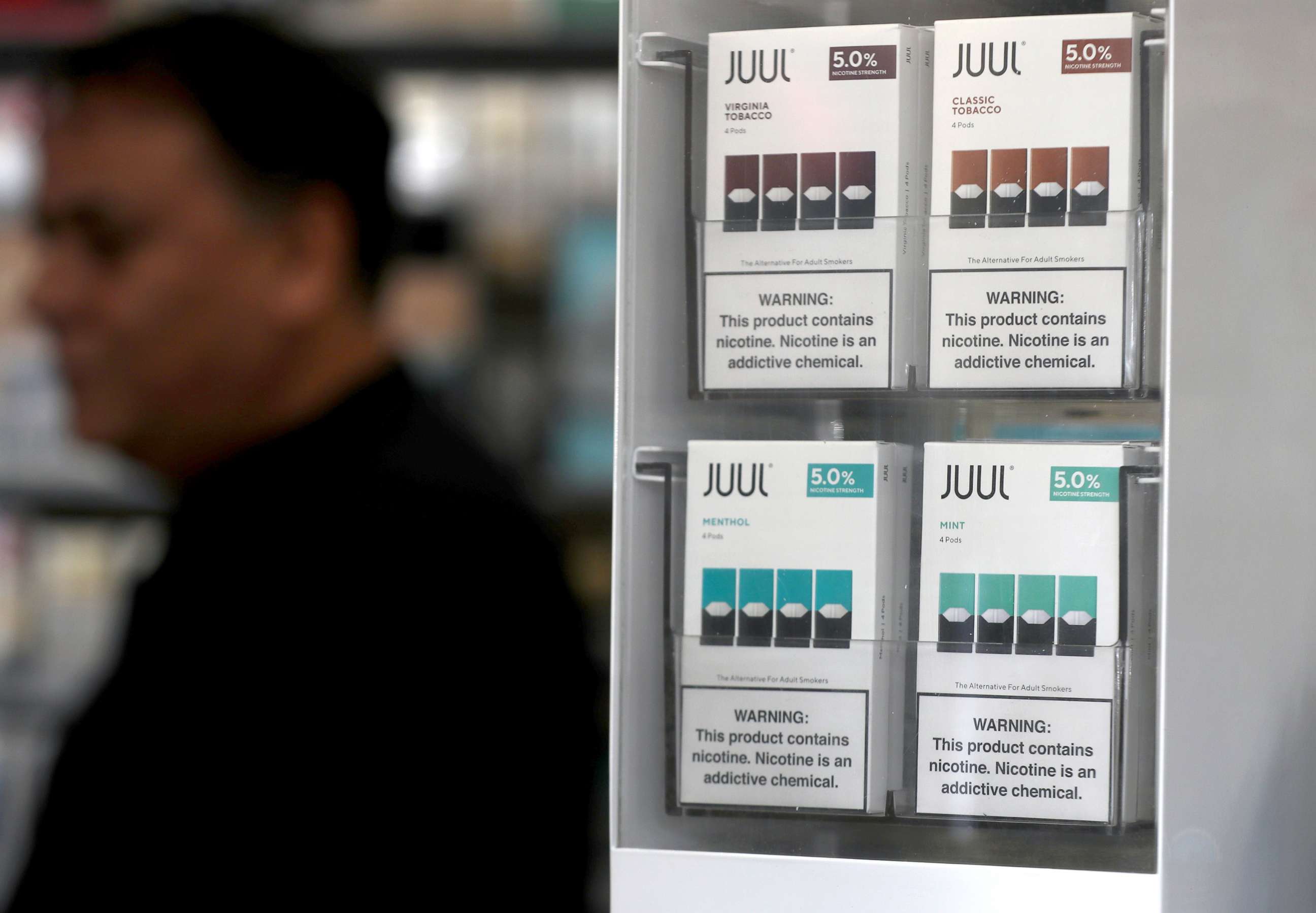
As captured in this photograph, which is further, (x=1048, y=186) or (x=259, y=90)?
(x=259, y=90)

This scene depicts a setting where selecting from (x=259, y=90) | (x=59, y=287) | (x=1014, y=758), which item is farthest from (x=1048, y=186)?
(x=59, y=287)

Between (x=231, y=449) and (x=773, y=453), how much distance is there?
30.4 inches

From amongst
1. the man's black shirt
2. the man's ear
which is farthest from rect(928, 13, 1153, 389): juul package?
the man's ear

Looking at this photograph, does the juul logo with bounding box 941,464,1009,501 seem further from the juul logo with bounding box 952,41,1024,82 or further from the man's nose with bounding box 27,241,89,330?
the man's nose with bounding box 27,241,89,330

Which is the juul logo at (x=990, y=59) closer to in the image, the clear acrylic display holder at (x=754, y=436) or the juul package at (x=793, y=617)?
the clear acrylic display holder at (x=754, y=436)

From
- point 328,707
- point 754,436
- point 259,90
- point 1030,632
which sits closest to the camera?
point 1030,632

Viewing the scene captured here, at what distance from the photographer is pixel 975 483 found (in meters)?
1.27

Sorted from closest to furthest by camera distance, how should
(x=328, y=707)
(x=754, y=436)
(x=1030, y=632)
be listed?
(x=1030, y=632)
(x=754, y=436)
(x=328, y=707)

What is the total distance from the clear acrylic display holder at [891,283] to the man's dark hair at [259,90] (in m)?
0.60

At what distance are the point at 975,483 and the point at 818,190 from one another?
0.93 feet

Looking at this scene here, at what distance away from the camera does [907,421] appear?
1324 millimetres

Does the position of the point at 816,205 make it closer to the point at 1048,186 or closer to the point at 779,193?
the point at 779,193

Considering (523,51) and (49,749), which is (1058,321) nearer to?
(523,51)

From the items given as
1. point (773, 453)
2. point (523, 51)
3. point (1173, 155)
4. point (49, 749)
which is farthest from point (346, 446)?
point (49, 749)
